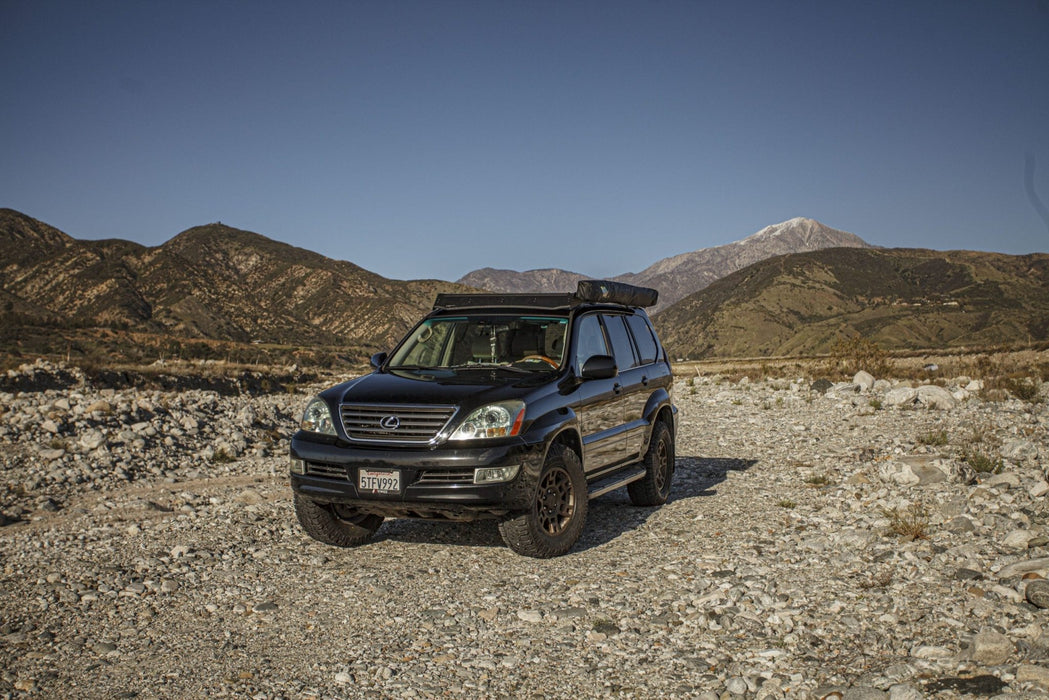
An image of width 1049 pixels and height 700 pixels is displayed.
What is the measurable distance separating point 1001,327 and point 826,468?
138659 millimetres

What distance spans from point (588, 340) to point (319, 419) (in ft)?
8.87

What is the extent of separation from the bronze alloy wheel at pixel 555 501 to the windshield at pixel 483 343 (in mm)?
1165

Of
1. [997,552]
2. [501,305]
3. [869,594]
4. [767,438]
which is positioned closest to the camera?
[869,594]

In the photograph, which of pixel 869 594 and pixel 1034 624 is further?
pixel 869 594

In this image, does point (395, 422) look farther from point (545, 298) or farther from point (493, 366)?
point (545, 298)

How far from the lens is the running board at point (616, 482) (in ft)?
24.2

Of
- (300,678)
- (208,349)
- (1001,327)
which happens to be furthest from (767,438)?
(1001,327)

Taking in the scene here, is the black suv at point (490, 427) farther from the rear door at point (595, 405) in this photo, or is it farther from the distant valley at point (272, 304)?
the distant valley at point (272, 304)

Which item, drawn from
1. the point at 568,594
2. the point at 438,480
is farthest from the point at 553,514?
the point at 438,480

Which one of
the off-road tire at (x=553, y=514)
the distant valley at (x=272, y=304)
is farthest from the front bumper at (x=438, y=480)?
the distant valley at (x=272, y=304)

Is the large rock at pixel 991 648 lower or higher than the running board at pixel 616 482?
lower

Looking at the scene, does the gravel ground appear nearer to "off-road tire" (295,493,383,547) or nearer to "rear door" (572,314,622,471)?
"off-road tire" (295,493,383,547)

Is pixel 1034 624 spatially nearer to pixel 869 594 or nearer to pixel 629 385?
pixel 869 594

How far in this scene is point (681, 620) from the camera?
5219 mm
